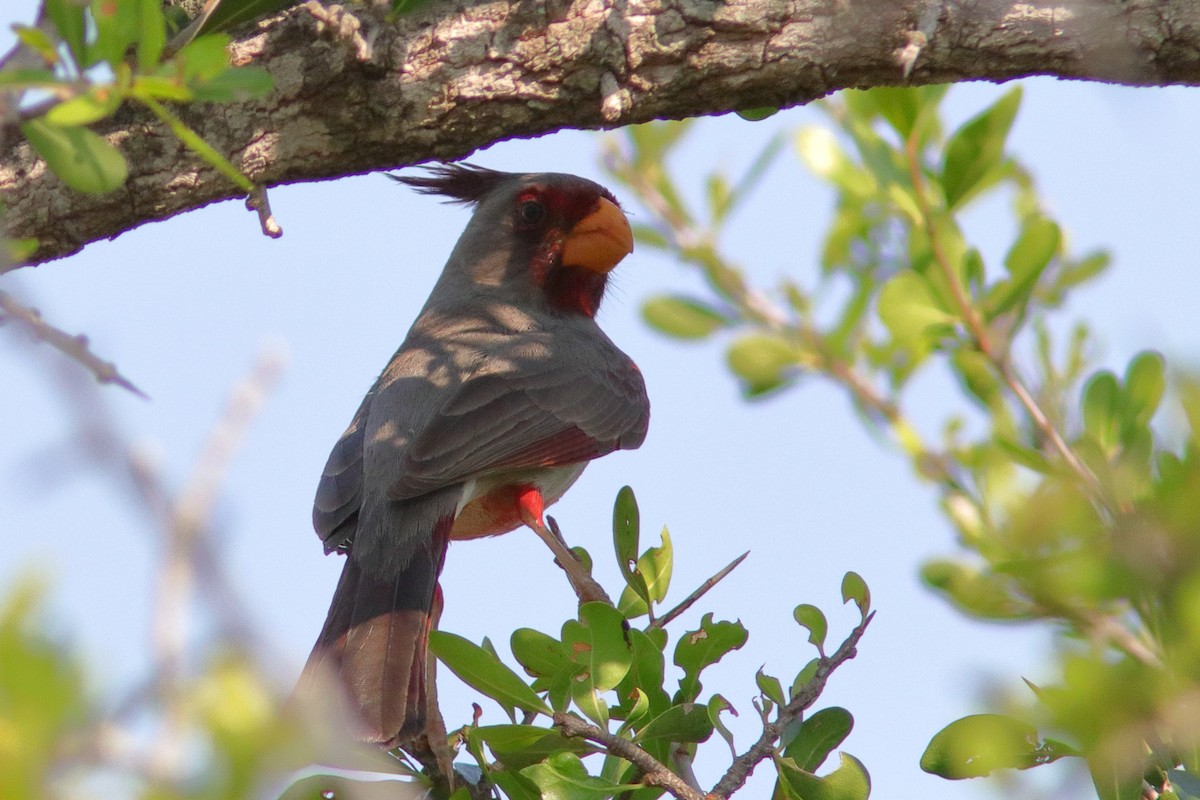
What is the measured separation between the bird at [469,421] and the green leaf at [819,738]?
104 cm

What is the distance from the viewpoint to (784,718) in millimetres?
2877

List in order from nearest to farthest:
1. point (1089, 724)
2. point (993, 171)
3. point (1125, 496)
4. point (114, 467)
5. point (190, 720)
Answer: point (190, 720)
point (114, 467)
point (1089, 724)
point (1125, 496)
point (993, 171)

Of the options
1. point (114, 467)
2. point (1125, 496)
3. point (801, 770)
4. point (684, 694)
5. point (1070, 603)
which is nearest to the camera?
point (114, 467)

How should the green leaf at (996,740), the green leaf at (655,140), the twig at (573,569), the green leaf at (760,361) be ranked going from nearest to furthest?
the green leaf at (996,740) < the twig at (573,569) < the green leaf at (760,361) < the green leaf at (655,140)

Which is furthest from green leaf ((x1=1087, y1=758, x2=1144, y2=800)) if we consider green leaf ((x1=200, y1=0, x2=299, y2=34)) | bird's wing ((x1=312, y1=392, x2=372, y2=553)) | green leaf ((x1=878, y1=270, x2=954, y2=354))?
bird's wing ((x1=312, y1=392, x2=372, y2=553))

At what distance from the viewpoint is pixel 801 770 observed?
275 cm

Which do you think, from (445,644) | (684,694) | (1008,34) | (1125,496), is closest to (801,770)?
(684,694)

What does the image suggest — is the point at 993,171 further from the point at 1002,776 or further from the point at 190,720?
the point at 190,720

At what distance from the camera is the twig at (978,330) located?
282cm

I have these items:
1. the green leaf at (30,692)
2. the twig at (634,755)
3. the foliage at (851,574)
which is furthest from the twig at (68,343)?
the twig at (634,755)

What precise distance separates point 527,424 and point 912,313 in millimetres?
1643

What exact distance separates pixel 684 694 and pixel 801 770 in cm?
37

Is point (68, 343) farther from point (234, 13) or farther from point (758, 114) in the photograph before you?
point (758, 114)

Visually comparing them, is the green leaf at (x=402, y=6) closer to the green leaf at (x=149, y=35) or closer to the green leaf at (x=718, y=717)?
the green leaf at (x=149, y=35)
